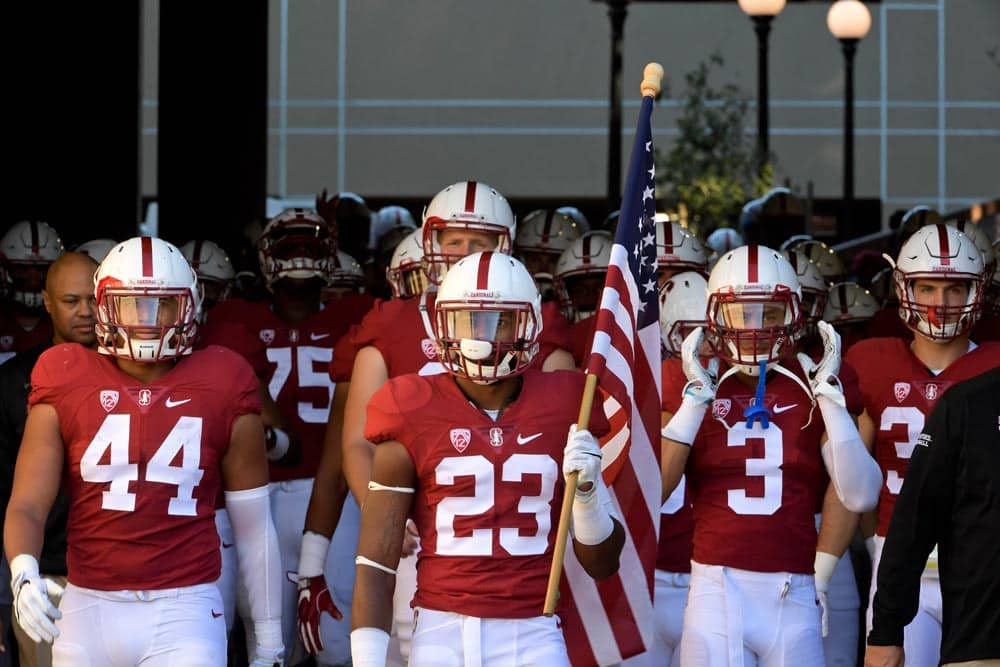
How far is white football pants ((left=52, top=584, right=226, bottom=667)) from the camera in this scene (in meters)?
5.94

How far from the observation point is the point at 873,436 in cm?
755

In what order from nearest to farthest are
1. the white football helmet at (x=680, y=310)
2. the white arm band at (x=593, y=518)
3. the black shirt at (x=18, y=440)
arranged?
the white arm band at (x=593, y=518), the black shirt at (x=18, y=440), the white football helmet at (x=680, y=310)

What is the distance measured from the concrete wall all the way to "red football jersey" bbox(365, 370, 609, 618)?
2057 cm

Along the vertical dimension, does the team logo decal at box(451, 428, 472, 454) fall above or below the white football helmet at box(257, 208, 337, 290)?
below

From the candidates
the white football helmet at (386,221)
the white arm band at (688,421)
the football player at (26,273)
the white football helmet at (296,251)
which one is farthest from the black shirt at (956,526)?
the white football helmet at (386,221)

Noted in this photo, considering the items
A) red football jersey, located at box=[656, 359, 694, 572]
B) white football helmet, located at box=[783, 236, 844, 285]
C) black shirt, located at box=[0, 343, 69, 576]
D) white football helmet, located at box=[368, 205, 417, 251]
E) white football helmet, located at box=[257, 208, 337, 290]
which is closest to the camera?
black shirt, located at box=[0, 343, 69, 576]

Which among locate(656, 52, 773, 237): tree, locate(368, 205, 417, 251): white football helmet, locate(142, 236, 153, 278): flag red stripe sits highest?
locate(656, 52, 773, 237): tree

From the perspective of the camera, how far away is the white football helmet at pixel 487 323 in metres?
5.67

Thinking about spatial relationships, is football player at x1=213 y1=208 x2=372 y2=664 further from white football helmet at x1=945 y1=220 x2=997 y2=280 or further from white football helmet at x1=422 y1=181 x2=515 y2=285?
white football helmet at x1=945 y1=220 x2=997 y2=280

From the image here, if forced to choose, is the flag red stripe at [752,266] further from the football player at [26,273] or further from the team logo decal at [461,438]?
the football player at [26,273]

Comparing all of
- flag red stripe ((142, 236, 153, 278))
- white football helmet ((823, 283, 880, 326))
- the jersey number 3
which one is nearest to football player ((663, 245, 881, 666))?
the jersey number 3

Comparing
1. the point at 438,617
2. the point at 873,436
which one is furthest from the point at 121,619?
the point at 873,436

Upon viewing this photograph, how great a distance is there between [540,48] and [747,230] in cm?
1096

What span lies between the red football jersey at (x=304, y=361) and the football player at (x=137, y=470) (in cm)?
271
